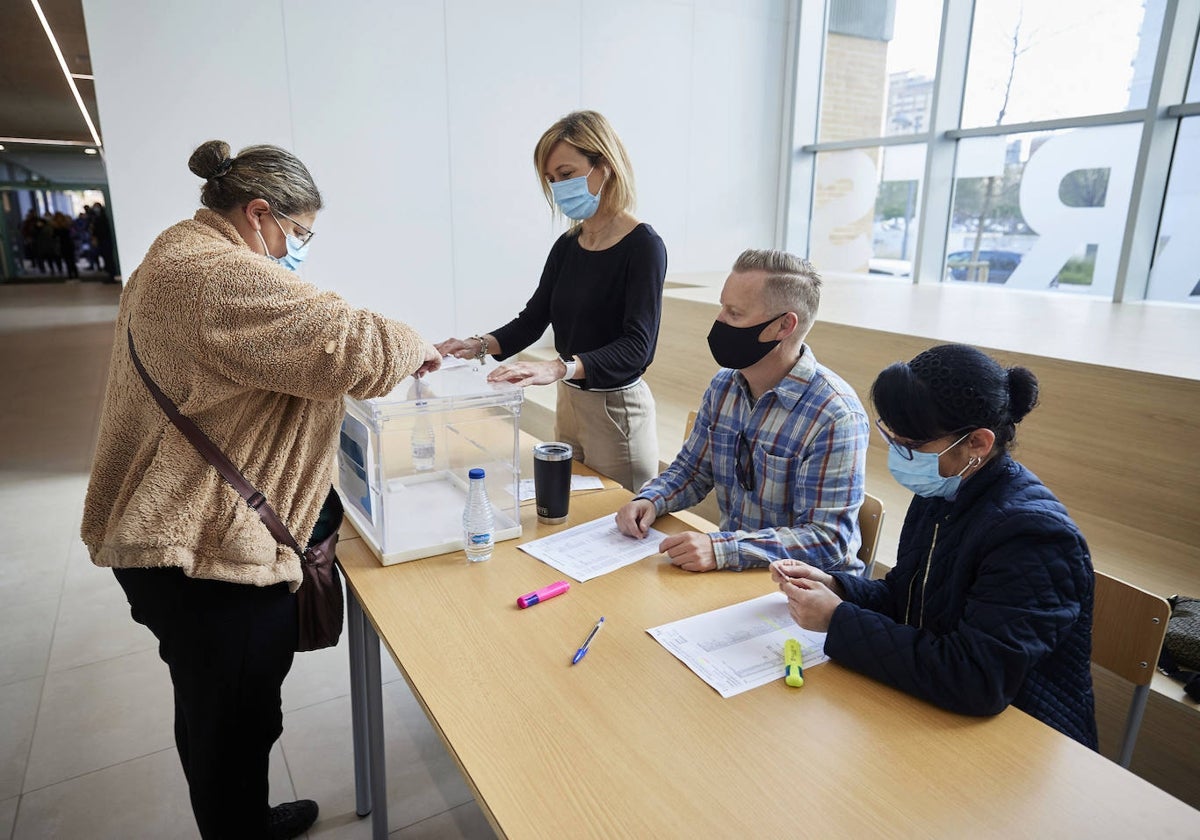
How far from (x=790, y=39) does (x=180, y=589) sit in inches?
232

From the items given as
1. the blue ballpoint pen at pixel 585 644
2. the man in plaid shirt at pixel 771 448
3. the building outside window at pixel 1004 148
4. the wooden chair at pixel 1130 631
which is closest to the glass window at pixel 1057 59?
the building outside window at pixel 1004 148

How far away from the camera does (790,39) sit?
572 cm

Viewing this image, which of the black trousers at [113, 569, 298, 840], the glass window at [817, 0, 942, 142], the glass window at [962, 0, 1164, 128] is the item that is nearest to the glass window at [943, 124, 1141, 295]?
the glass window at [962, 0, 1164, 128]

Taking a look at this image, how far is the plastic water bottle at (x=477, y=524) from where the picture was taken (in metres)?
1.49

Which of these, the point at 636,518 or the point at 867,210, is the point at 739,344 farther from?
the point at 867,210

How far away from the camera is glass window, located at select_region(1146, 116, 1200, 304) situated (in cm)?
375

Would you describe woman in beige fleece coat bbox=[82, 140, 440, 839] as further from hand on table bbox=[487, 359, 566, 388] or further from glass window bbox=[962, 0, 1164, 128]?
glass window bbox=[962, 0, 1164, 128]

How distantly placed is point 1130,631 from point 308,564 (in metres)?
1.51

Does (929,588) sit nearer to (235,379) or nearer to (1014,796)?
(1014,796)

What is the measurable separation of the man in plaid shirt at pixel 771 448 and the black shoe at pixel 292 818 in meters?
1.10

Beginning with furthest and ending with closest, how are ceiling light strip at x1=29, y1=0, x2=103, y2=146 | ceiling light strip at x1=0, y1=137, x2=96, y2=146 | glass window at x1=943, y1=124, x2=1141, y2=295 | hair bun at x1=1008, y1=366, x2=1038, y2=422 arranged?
ceiling light strip at x1=0, y1=137, x2=96, y2=146, ceiling light strip at x1=29, y1=0, x2=103, y2=146, glass window at x1=943, y1=124, x2=1141, y2=295, hair bun at x1=1008, y1=366, x2=1038, y2=422

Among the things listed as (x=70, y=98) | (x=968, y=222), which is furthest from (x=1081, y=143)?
(x=70, y=98)

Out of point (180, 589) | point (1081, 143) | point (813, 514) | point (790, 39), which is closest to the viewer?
point (180, 589)

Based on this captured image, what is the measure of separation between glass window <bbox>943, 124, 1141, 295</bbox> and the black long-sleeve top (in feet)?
11.0
